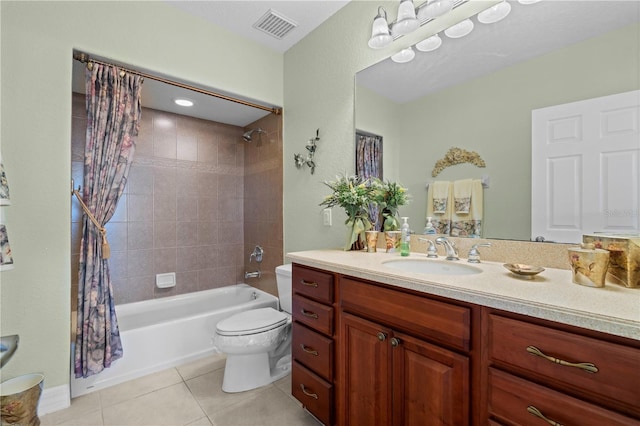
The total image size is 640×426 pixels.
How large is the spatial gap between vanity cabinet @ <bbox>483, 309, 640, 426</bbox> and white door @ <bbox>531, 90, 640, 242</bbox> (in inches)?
24.5

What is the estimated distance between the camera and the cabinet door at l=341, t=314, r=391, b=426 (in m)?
1.16

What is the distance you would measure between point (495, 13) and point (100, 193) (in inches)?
95.2

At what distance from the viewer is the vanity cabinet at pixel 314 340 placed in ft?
4.59

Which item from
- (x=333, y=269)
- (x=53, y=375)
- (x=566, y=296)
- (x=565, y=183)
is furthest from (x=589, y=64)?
(x=53, y=375)

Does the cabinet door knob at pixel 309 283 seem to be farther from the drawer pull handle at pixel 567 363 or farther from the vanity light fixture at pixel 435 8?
the vanity light fixture at pixel 435 8

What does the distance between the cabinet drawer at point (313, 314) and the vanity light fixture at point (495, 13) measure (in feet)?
5.13

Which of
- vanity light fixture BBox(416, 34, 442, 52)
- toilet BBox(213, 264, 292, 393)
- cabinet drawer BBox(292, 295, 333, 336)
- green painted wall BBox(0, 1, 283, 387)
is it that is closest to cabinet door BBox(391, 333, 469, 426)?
cabinet drawer BBox(292, 295, 333, 336)

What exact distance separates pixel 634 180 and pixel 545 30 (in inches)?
27.9

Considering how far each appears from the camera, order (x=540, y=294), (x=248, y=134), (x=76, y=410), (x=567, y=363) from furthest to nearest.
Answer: (x=248, y=134) → (x=76, y=410) → (x=540, y=294) → (x=567, y=363)

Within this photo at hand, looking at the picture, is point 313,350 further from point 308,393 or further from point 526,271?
point 526,271

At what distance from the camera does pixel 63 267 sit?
1714 millimetres

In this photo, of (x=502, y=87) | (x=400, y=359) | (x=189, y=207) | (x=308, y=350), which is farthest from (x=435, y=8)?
(x=189, y=207)

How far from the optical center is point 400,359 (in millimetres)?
1102

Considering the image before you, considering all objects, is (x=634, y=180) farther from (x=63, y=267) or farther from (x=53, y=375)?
(x=53, y=375)
